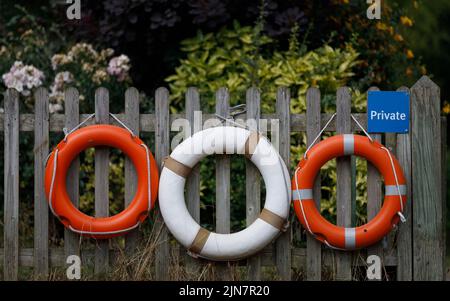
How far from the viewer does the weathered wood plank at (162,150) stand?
4594 mm

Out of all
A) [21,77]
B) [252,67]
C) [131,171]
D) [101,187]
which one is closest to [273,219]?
[131,171]

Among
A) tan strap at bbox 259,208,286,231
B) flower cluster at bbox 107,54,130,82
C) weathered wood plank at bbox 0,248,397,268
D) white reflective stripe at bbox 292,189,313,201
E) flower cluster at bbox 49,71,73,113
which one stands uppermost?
flower cluster at bbox 107,54,130,82

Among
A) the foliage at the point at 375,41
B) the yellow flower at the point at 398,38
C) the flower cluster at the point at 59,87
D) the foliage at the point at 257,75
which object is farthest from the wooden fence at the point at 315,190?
the yellow flower at the point at 398,38

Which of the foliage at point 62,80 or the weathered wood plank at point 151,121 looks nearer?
the weathered wood plank at point 151,121

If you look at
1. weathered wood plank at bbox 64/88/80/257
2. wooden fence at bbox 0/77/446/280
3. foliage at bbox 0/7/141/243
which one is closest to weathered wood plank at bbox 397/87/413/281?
wooden fence at bbox 0/77/446/280

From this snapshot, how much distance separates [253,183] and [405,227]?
95 centimetres

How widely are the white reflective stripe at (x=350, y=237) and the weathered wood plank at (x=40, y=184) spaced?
5.94 ft

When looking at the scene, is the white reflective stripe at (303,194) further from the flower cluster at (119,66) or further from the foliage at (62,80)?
the flower cluster at (119,66)

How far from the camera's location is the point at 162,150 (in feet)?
15.1

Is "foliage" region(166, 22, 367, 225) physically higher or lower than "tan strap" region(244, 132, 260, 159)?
higher

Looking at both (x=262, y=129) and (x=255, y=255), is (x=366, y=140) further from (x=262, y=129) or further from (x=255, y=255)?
(x=255, y=255)

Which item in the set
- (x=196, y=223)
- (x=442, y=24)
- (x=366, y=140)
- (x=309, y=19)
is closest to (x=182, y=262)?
(x=196, y=223)

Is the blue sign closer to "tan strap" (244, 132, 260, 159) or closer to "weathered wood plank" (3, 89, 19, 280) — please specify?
"tan strap" (244, 132, 260, 159)

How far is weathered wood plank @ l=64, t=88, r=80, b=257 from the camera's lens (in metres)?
4.62
